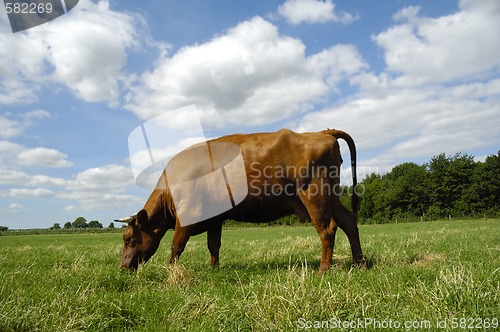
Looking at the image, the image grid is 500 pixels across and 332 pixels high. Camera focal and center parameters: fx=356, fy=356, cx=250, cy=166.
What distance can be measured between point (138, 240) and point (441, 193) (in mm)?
84265

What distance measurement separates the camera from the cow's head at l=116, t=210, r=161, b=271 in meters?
7.58

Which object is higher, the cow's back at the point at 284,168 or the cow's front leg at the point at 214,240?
the cow's back at the point at 284,168

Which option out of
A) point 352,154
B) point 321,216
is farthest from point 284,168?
point 352,154

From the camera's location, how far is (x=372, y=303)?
349cm

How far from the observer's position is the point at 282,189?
6.78m

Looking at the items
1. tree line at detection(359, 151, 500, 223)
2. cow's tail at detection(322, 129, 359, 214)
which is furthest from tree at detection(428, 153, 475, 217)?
cow's tail at detection(322, 129, 359, 214)

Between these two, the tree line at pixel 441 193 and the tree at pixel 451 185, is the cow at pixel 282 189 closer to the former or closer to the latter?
the tree line at pixel 441 193

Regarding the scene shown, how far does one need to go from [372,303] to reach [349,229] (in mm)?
3626

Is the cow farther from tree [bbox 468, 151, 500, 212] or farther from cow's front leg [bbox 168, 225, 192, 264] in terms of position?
tree [bbox 468, 151, 500, 212]

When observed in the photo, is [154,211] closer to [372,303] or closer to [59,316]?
[59,316]

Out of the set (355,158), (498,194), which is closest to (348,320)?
(355,158)

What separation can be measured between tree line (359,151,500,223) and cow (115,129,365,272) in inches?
2785

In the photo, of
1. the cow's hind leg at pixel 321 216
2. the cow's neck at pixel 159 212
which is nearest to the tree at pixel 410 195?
the cow's hind leg at pixel 321 216

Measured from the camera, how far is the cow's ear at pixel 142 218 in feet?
24.9
